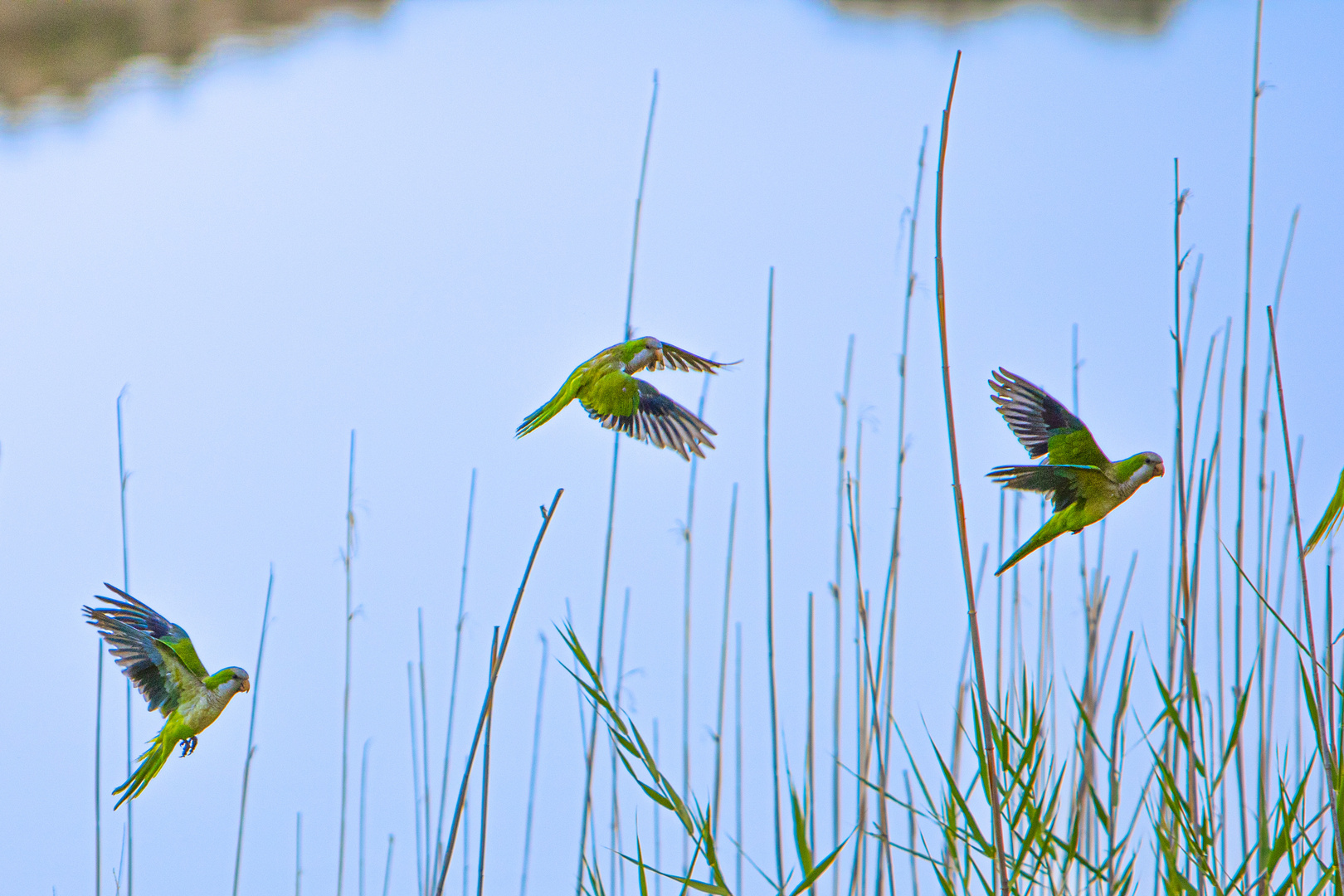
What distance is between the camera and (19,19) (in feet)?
15.1

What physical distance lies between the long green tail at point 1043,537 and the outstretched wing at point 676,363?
350 millimetres

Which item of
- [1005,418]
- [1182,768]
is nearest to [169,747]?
[1005,418]

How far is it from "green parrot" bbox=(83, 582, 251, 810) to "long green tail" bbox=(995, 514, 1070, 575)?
0.61 meters

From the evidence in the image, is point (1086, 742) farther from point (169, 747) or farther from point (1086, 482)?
point (169, 747)

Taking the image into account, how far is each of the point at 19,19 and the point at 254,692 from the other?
4102 mm

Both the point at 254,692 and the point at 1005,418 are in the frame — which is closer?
the point at 1005,418

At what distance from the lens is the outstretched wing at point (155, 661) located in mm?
973

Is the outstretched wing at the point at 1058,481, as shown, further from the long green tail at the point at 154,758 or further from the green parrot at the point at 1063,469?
the long green tail at the point at 154,758

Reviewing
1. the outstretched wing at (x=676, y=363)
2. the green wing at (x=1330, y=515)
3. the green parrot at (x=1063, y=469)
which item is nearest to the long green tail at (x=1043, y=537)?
the green parrot at (x=1063, y=469)

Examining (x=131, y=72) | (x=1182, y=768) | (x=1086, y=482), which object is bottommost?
(x=1182, y=768)

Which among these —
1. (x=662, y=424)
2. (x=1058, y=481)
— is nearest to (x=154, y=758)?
(x=662, y=424)

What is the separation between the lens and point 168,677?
999 mm

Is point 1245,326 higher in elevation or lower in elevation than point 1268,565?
higher

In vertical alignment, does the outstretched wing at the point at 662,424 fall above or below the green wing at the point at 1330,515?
above
